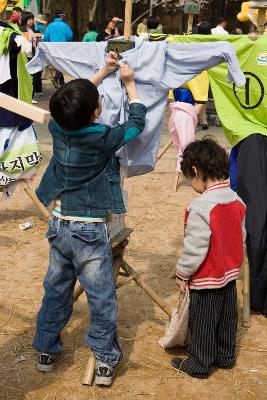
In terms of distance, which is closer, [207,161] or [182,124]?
[207,161]

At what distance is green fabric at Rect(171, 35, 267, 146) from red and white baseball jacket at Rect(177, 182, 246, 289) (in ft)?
3.11

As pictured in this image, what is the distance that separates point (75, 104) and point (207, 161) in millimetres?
790

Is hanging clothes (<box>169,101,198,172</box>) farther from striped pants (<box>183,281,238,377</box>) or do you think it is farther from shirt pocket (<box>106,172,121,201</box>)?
shirt pocket (<box>106,172,121,201</box>)

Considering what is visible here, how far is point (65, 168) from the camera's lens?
2.67 meters

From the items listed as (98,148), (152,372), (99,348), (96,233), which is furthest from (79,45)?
(152,372)

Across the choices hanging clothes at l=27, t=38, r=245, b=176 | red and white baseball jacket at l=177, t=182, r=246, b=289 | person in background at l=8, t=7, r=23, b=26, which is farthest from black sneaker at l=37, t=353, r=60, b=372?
person in background at l=8, t=7, r=23, b=26

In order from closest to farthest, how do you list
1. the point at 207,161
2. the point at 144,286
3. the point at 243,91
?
the point at 207,161 → the point at 144,286 → the point at 243,91

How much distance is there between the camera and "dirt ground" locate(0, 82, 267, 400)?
2918 mm

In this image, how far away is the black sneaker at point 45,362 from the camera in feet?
9.88

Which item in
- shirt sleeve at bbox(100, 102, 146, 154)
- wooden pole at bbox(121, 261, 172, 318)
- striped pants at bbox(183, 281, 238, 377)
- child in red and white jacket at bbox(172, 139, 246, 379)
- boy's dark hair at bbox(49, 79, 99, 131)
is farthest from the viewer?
wooden pole at bbox(121, 261, 172, 318)

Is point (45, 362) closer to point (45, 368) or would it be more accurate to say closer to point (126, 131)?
point (45, 368)

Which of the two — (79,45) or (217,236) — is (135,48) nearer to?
(79,45)

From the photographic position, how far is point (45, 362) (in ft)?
9.91

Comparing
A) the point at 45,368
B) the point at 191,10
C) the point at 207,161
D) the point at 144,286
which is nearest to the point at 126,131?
the point at 207,161
